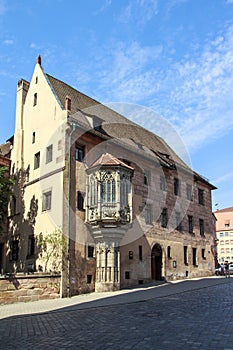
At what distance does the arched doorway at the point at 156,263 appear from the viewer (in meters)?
27.2

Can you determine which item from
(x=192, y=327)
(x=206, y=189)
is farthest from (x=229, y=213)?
(x=192, y=327)

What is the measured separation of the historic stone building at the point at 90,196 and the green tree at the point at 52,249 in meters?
0.13

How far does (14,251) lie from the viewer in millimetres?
24516

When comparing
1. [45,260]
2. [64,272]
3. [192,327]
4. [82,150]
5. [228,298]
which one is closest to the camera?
[192,327]

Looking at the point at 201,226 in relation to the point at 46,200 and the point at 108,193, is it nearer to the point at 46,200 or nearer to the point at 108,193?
the point at 108,193

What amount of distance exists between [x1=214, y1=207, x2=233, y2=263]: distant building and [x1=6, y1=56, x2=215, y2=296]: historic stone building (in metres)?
53.2

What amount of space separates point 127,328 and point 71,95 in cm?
1978

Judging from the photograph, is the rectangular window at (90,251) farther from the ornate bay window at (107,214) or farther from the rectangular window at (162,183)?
the rectangular window at (162,183)

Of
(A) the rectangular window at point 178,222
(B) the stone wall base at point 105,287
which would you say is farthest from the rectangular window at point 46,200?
(A) the rectangular window at point 178,222

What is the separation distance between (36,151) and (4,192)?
457cm

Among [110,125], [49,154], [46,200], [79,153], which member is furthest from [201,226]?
[49,154]

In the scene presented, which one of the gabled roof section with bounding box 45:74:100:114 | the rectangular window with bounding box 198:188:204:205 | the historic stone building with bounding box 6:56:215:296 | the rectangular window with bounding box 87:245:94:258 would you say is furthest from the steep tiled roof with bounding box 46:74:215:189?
the rectangular window with bounding box 87:245:94:258

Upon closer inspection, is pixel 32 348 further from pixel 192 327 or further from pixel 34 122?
pixel 34 122

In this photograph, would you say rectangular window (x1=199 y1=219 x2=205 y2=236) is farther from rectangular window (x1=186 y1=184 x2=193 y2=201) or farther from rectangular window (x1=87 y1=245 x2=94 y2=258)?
rectangular window (x1=87 y1=245 x2=94 y2=258)
